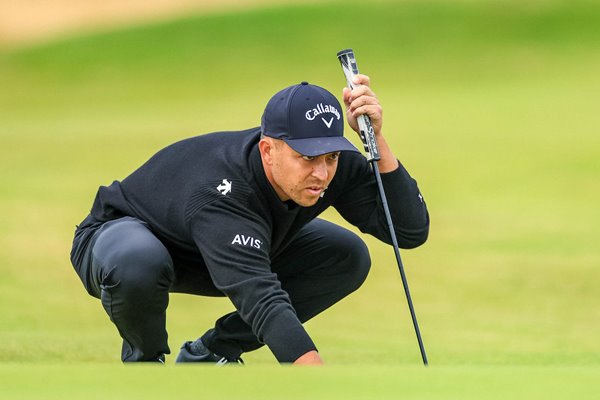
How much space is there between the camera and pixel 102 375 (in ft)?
9.89

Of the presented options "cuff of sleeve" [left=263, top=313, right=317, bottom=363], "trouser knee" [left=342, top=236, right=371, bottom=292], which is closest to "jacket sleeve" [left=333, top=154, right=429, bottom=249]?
"trouser knee" [left=342, top=236, right=371, bottom=292]

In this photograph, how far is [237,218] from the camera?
13.6 ft

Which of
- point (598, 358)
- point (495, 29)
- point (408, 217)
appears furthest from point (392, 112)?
point (408, 217)

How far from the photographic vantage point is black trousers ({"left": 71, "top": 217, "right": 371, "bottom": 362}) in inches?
173

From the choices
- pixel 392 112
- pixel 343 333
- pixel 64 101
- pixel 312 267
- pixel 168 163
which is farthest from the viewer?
pixel 64 101

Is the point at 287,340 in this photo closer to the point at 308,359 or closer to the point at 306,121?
the point at 308,359

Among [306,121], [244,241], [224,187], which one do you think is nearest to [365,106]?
[306,121]

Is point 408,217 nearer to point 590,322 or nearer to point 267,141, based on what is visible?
point 267,141

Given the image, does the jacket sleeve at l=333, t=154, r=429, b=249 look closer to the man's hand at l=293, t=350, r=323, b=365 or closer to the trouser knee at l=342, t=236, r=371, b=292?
the trouser knee at l=342, t=236, r=371, b=292

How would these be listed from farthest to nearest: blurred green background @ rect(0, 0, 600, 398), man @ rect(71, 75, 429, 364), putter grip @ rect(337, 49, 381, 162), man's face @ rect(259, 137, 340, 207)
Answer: blurred green background @ rect(0, 0, 600, 398) → putter grip @ rect(337, 49, 381, 162) → man's face @ rect(259, 137, 340, 207) → man @ rect(71, 75, 429, 364)

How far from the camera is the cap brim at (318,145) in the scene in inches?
161

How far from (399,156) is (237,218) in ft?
28.1

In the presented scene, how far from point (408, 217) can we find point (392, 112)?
35.4ft

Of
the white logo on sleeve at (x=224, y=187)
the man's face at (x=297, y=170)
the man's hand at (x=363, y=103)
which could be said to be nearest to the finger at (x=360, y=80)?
the man's hand at (x=363, y=103)
